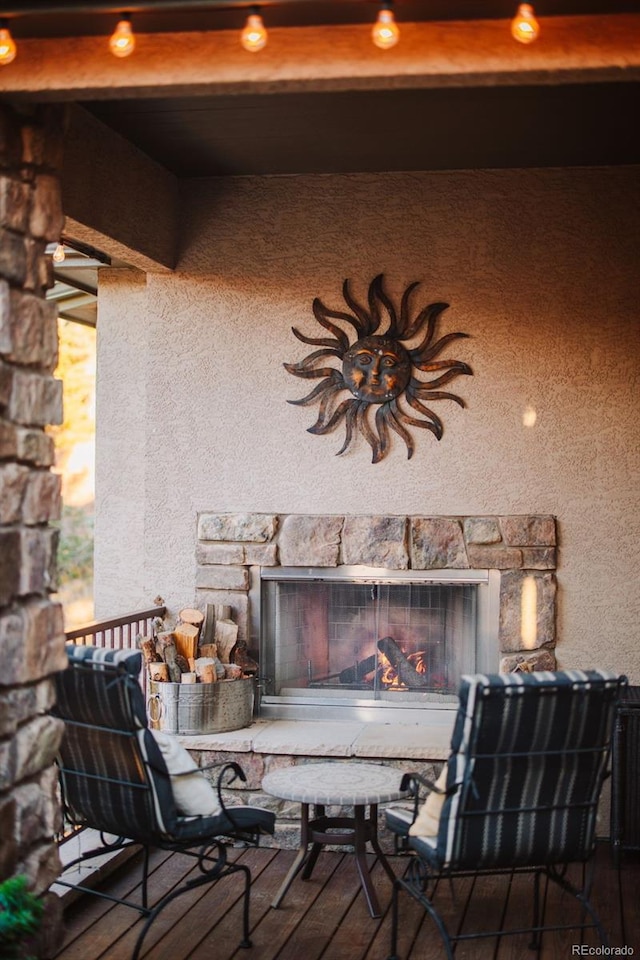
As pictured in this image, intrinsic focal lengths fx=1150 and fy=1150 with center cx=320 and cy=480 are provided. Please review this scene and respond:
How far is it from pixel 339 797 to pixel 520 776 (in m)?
0.79

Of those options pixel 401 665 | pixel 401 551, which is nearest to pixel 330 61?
pixel 401 551

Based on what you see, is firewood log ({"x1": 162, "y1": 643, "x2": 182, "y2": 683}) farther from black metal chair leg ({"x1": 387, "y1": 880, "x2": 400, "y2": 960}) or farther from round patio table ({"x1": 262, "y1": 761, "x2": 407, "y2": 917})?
black metal chair leg ({"x1": 387, "y1": 880, "x2": 400, "y2": 960})

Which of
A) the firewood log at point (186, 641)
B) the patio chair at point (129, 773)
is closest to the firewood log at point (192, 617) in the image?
the firewood log at point (186, 641)

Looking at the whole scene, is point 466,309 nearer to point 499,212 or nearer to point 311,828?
point 499,212

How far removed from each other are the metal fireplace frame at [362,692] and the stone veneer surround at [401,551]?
3cm

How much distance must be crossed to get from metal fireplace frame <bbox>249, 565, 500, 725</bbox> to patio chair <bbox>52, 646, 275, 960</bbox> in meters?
1.60

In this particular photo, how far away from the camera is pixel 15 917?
2881 millimetres

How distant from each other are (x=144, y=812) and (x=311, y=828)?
100cm

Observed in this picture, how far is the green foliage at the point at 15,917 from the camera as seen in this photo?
2.86m

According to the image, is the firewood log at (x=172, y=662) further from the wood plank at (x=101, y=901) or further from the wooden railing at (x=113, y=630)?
the wood plank at (x=101, y=901)

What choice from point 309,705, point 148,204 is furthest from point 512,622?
point 148,204

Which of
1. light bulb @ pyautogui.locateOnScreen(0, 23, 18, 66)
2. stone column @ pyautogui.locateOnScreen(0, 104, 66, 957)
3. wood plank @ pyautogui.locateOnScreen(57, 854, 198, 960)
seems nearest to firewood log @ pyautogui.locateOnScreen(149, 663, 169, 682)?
wood plank @ pyautogui.locateOnScreen(57, 854, 198, 960)

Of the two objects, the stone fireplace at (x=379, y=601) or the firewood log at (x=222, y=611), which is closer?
the stone fireplace at (x=379, y=601)

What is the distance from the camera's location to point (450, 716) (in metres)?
5.53
